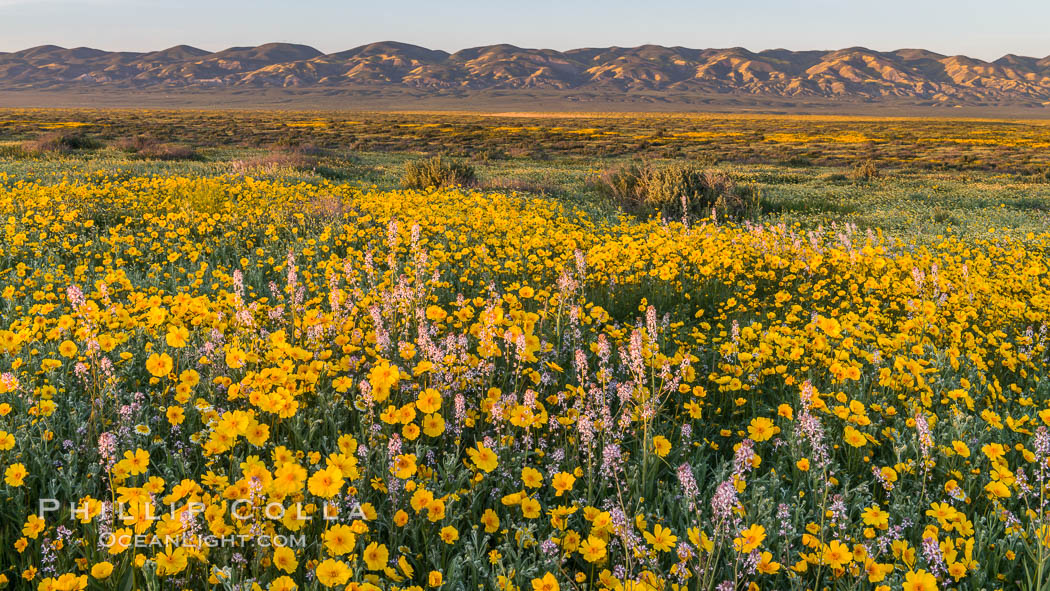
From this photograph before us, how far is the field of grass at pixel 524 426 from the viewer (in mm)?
2002

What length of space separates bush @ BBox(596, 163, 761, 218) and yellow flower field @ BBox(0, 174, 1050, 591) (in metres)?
6.51

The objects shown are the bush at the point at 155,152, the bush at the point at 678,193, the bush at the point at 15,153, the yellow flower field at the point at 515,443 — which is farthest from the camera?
the bush at the point at 155,152

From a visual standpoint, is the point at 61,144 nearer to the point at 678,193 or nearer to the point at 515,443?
the point at 678,193

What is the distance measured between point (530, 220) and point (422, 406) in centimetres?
557

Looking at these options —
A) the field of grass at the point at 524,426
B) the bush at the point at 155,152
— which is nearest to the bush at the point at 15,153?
the bush at the point at 155,152

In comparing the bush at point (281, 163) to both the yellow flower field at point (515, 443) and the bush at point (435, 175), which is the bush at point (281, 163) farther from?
the yellow flower field at point (515, 443)

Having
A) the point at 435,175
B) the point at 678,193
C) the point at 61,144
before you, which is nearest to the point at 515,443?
the point at 678,193

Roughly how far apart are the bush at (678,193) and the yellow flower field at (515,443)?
651 cm

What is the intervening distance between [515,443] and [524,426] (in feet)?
0.47

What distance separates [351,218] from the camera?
29.5ft

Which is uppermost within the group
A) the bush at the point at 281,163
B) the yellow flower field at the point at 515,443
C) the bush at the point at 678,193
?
the bush at the point at 281,163

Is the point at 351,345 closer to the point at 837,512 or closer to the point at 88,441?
the point at 88,441

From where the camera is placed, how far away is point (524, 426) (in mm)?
2768

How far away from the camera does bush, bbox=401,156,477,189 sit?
1427cm
